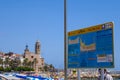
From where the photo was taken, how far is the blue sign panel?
40.3 ft

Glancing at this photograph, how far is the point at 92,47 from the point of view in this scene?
522 inches

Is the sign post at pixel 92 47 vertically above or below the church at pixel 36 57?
below

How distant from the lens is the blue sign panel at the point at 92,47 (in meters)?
12.3

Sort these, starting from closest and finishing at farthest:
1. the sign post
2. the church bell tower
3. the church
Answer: the sign post
the church
the church bell tower

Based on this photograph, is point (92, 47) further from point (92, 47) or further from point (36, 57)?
point (36, 57)

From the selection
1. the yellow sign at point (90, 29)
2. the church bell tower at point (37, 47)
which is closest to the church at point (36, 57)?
the church bell tower at point (37, 47)

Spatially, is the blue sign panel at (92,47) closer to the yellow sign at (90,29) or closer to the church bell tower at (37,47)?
the yellow sign at (90,29)

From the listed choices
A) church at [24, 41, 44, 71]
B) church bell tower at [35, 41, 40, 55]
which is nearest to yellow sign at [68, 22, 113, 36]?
church at [24, 41, 44, 71]

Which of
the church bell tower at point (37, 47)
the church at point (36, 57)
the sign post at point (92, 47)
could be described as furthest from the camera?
the church bell tower at point (37, 47)

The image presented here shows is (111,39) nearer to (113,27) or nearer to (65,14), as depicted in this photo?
(113,27)

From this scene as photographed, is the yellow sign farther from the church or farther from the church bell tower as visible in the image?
the church bell tower

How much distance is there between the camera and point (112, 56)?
12.1m

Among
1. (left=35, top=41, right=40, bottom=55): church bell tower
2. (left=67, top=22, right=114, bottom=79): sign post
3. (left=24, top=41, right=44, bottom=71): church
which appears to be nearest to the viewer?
(left=67, top=22, right=114, bottom=79): sign post

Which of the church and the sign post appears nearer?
the sign post
